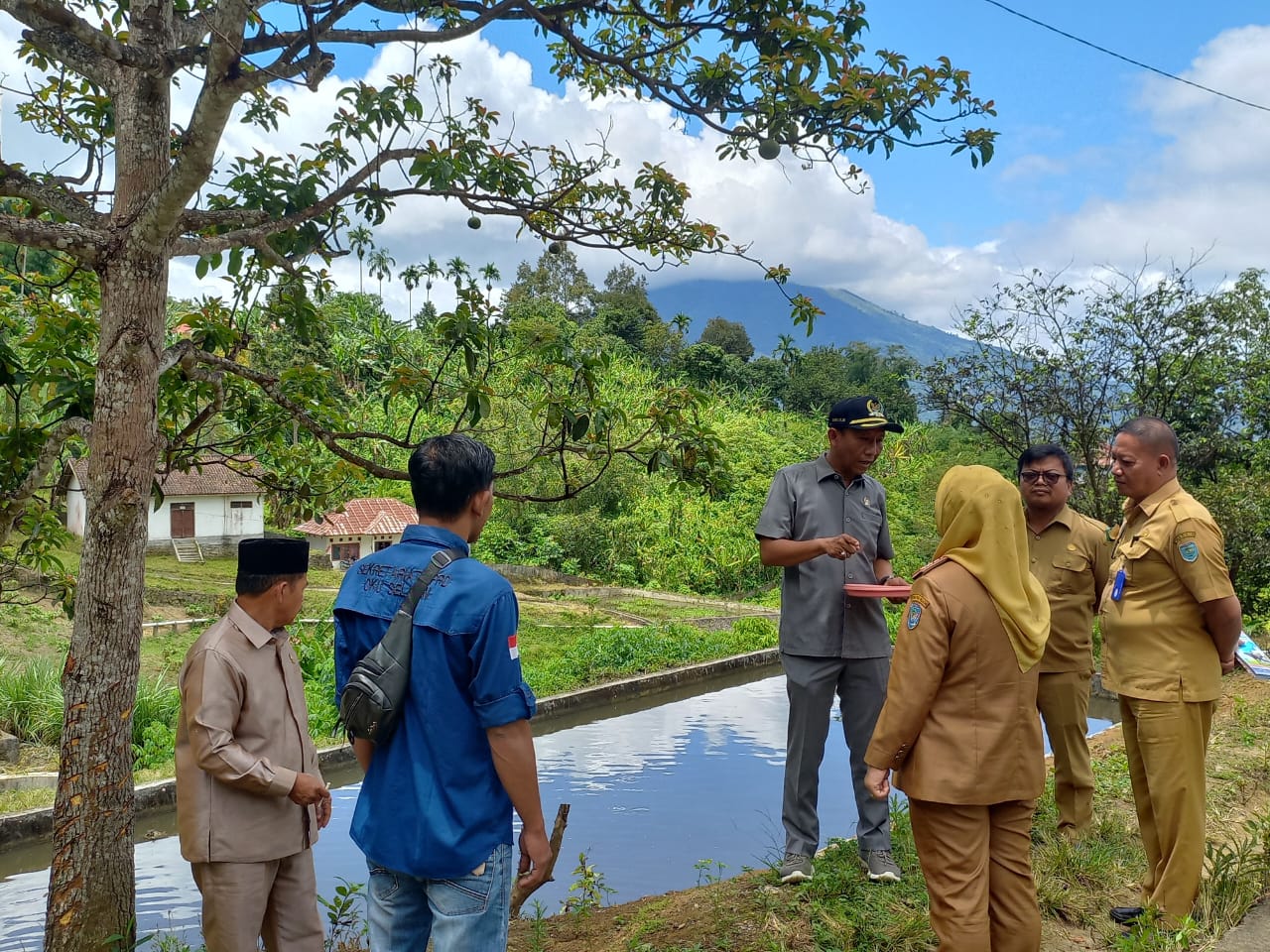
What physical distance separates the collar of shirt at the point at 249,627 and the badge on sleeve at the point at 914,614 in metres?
1.90

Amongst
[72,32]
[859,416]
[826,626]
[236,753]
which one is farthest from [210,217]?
[826,626]

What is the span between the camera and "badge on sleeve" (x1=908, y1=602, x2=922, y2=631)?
2777 millimetres

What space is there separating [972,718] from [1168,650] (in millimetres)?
1138

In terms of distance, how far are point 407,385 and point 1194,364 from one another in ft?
30.6

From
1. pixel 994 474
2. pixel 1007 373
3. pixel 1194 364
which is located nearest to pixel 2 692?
pixel 994 474

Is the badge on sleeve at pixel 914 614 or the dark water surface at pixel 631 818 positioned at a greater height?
the badge on sleeve at pixel 914 614

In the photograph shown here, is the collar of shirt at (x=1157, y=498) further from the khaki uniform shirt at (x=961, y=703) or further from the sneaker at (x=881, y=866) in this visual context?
the sneaker at (x=881, y=866)

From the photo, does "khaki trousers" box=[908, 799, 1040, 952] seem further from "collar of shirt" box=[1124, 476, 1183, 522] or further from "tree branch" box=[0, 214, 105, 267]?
"tree branch" box=[0, 214, 105, 267]

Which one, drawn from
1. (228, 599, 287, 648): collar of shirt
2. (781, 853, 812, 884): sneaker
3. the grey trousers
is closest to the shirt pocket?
the grey trousers

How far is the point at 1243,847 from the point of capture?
154 inches

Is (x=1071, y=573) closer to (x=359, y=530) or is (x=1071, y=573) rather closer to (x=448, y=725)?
(x=448, y=725)

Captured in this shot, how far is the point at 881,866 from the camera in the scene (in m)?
3.94

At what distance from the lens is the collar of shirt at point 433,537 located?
224 cm

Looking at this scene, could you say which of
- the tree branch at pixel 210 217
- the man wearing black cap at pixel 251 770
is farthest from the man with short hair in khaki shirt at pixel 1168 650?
the tree branch at pixel 210 217
